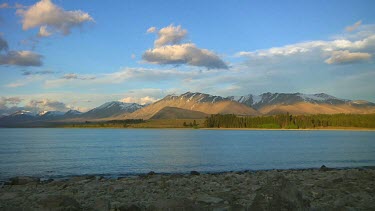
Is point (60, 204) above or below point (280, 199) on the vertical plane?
below

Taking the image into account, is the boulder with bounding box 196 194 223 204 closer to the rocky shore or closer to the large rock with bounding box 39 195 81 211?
the rocky shore

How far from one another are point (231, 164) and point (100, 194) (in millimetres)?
28987

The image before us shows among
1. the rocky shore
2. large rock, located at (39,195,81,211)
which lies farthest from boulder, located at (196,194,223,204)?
large rock, located at (39,195,81,211)

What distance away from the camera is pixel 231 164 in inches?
1946

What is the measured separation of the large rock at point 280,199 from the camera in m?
13.2

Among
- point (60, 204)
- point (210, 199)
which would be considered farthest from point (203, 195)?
point (60, 204)

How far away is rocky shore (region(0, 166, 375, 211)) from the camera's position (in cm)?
1391

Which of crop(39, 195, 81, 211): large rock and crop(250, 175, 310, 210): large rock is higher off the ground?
crop(250, 175, 310, 210): large rock

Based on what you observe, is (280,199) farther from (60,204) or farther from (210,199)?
(60,204)

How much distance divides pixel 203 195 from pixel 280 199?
765 centimetres

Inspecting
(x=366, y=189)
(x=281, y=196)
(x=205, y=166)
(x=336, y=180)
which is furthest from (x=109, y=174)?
(x=281, y=196)

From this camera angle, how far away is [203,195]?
20.5 m

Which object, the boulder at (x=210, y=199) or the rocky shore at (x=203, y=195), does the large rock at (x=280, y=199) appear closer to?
the rocky shore at (x=203, y=195)

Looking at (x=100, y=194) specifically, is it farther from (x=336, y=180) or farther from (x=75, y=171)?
(x=75, y=171)
